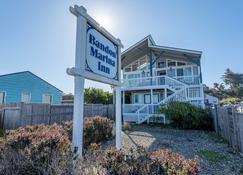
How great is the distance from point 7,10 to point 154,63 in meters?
16.5

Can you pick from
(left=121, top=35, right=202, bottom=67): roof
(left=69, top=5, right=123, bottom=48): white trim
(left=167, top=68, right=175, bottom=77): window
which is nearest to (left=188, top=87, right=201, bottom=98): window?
(left=121, top=35, right=202, bottom=67): roof

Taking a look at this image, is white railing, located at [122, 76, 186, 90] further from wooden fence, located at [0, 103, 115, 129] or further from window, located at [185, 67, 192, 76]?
wooden fence, located at [0, 103, 115, 129]

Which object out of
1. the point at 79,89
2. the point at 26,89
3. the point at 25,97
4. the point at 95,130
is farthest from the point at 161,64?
the point at 79,89

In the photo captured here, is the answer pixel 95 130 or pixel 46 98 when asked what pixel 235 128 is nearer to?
pixel 95 130

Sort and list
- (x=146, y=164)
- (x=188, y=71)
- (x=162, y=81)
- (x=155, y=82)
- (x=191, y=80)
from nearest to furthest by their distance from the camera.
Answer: (x=146, y=164) < (x=191, y=80) < (x=162, y=81) < (x=155, y=82) < (x=188, y=71)

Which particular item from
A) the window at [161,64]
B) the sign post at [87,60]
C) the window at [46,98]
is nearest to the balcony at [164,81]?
the window at [161,64]

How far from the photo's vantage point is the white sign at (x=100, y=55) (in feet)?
13.2

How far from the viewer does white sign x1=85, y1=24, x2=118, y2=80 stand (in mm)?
4027

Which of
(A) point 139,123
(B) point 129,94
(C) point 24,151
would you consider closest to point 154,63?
(B) point 129,94

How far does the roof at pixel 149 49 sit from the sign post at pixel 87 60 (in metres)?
14.9

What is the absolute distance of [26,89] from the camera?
20.5m

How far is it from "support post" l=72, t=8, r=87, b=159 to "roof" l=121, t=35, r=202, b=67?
16451mm

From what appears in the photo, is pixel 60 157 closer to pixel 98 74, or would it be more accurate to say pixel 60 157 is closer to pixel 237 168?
pixel 98 74

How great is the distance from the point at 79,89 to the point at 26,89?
19364 millimetres
